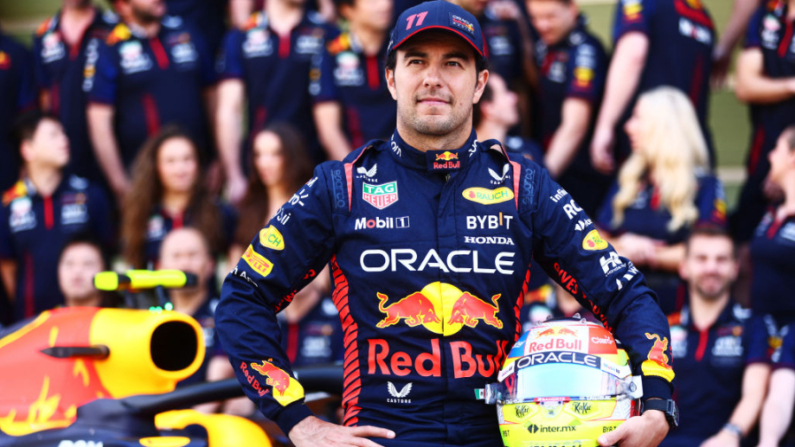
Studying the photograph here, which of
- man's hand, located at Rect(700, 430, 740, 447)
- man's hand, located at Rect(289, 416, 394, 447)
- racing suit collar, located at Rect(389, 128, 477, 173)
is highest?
racing suit collar, located at Rect(389, 128, 477, 173)

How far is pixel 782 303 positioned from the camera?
502 centimetres

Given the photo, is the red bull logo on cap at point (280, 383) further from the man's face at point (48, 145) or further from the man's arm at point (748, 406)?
the man's face at point (48, 145)

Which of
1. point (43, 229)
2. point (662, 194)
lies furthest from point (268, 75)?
point (662, 194)

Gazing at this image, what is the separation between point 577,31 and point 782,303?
2.22 m

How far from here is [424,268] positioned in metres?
2.88

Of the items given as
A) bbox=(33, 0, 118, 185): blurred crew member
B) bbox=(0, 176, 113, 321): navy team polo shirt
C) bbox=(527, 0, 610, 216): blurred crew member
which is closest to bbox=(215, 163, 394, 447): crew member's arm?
bbox=(527, 0, 610, 216): blurred crew member

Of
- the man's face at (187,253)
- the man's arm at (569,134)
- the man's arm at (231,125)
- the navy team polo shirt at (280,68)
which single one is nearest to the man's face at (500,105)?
the man's arm at (569,134)

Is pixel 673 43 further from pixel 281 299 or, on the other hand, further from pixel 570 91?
pixel 281 299

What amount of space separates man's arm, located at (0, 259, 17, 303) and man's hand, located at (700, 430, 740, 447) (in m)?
4.71

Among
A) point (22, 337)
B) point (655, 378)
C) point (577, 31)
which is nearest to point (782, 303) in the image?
point (577, 31)

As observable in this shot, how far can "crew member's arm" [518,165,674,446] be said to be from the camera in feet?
8.94

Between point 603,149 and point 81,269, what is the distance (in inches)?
131

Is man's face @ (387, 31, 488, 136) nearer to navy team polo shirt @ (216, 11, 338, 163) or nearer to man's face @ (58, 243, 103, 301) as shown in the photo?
navy team polo shirt @ (216, 11, 338, 163)

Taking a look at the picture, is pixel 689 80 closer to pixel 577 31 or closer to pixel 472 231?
pixel 577 31
